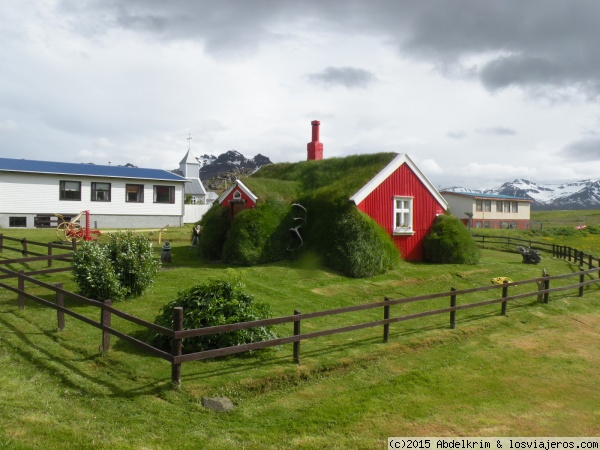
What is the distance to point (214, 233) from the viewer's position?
72.3ft

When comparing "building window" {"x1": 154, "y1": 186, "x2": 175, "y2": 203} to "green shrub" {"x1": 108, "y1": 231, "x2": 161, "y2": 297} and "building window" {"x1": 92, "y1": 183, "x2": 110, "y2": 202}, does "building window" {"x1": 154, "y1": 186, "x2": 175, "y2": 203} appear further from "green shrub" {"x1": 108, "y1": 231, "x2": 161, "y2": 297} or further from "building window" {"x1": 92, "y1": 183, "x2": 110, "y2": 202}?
"green shrub" {"x1": 108, "y1": 231, "x2": 161, "y2": 297}

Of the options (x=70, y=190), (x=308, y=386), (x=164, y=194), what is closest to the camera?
(x=308, y=386)

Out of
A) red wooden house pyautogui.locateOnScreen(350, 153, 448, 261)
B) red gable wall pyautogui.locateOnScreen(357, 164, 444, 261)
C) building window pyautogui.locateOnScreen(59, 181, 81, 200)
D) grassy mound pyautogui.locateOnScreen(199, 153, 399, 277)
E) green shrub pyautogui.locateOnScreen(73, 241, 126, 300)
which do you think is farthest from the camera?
building window pyautogui.locateOnScreen(59, 181, 81, 200)

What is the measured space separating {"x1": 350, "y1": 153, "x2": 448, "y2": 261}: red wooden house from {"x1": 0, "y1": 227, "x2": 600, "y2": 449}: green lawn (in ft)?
23.7

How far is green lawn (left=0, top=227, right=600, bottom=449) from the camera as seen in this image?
274 inches

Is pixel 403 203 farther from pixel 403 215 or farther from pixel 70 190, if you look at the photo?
pixel 70 190

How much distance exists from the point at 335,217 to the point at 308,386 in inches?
448

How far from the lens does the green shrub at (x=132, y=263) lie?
13.9 metres

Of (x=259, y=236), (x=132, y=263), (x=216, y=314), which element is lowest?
(x=216, y=314)

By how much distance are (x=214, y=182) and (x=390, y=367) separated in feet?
386

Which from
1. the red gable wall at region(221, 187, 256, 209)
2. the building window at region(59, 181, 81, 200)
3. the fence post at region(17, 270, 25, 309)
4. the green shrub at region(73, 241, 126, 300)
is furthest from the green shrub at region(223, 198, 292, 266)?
the building window at region(59, 181, 81, 200)

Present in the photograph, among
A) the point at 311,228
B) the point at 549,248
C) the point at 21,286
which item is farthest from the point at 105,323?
the point at 549,248

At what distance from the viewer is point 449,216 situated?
942 inches

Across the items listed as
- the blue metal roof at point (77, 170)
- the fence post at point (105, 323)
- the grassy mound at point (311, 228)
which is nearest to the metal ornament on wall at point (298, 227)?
the grassy mound at point (311, 228)
